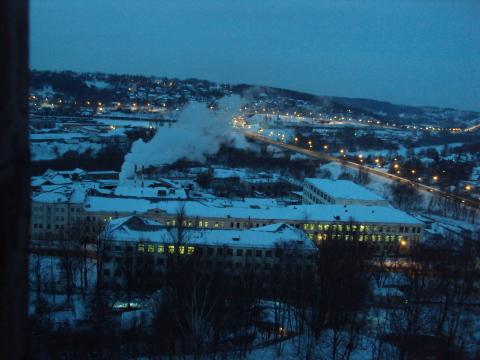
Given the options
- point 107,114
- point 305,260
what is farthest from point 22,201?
point 107,114

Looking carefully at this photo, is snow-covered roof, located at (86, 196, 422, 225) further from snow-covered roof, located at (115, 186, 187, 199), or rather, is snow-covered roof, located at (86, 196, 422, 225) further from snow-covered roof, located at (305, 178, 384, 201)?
snow-covered roof, located at (305, 178, 384, 201)

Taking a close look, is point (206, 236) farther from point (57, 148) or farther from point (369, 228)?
point (57, 148)

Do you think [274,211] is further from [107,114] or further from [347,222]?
[107,114]

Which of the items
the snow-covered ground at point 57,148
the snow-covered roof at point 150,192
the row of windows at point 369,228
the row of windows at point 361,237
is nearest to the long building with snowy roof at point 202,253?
the row of windows at point 361,237

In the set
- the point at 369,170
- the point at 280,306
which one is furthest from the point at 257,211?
the point at 369,170

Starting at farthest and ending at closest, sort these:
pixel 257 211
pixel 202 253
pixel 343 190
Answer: pixel 343 190 < pixel 257 211 < pixel 202 253

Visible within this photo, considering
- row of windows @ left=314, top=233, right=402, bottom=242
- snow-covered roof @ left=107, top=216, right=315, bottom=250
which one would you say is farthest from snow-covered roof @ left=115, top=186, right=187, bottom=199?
row of windows @ left=314, top=233, right=402, bottom=242
